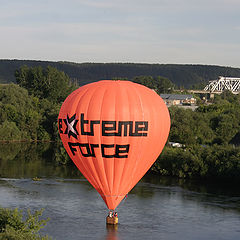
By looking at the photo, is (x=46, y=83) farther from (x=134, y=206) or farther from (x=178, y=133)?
(x=134, y=206)

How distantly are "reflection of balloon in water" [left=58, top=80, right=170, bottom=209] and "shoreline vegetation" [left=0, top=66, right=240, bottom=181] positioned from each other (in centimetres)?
1385

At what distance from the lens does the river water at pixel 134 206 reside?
908 inches

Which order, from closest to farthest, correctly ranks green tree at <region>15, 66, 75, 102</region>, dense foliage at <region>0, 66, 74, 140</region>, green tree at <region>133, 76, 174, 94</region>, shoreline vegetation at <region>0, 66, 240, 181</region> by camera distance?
shoreline vegetation at <region>0, 66, 240, 181</region> → dense foliage at <region>0, 66, 74, 140</region> → green tree at <region>15, 66, 75, 102</region> → green tree at <region>133, 76, 174, 94</region>

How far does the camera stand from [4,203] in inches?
1073

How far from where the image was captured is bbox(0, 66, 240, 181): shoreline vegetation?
36.3 m

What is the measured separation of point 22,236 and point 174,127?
35511 millimetres

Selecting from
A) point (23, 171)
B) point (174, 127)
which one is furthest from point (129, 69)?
point (23, 171)

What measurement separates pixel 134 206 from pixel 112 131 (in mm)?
7131

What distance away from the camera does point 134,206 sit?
27.8 m

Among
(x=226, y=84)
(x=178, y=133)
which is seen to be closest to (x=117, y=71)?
(x=226, y=84)

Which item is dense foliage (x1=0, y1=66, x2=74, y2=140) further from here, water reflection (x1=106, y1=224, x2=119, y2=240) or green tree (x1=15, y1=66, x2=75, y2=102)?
water reflection (x1=106, y1=224, x2=119, y2=240)

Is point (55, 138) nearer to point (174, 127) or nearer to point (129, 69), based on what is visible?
point (174, 127)

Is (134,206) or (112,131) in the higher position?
(112,131)

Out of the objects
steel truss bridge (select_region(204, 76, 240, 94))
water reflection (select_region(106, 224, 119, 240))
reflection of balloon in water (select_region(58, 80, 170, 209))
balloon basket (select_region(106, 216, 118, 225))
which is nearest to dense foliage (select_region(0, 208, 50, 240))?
Result: reflection of balloon in water (select_region(58, 80, 170, 209))
